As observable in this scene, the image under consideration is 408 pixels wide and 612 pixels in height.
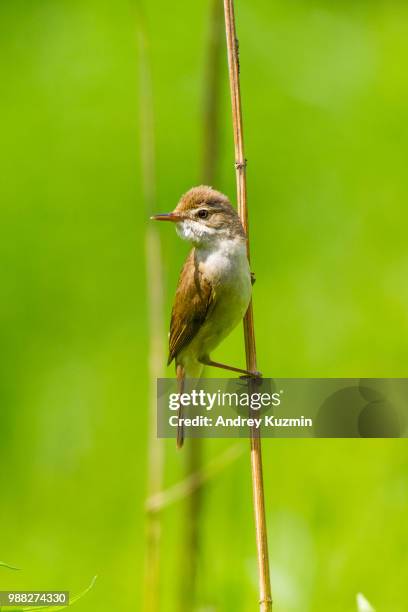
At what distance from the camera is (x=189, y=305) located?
3.46 m

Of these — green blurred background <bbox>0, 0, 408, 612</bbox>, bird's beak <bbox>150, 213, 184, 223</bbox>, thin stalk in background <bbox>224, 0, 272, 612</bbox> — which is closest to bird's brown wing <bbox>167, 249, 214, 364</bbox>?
green blurred background <bbox>0, 0, 408, 612</bbox>

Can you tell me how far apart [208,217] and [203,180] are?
0.18 meters

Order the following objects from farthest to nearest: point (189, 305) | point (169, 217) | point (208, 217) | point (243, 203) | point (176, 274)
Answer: point (176, 274)
point (189, 305)
point (208, 217)
point (169, 217)
point (243, 203)

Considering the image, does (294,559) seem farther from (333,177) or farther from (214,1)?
(333,177)

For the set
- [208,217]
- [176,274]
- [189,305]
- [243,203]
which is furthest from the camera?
[176,274]

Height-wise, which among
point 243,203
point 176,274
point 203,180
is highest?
point 176,274

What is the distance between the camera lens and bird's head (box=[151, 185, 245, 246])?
3207 mm

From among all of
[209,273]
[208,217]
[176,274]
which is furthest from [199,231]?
[176,274]

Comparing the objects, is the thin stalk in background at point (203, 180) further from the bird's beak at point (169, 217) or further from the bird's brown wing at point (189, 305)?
the bird's brown wing at point (189, 305)

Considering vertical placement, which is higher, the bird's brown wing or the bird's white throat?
the bird's white throat

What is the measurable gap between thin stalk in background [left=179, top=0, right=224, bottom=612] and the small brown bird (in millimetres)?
141

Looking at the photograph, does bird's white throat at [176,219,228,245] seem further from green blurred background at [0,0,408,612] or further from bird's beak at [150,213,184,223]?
green blurred background at [0,0,408,612]

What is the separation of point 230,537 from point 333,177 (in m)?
3.05

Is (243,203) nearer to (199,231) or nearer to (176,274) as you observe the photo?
(199,231)
